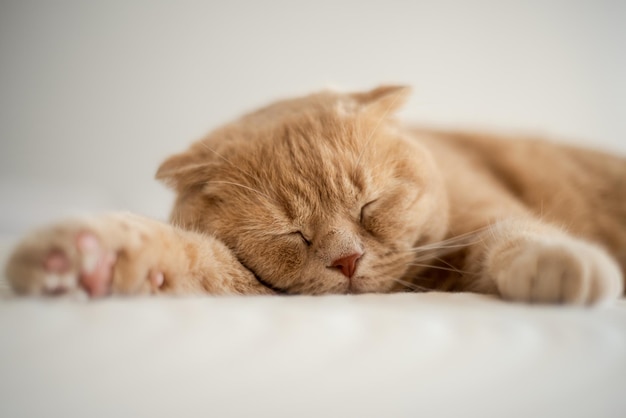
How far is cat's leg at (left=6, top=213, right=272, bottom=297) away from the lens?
933 millimetres

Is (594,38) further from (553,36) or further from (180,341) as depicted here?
(180,341)

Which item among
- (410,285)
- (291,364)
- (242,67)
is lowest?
(410,285)

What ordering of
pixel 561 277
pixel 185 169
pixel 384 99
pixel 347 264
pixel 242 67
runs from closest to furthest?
pixel 561 277 < pixel 347 264 < pixel 185 169 < pixel 384 99 < pixel 242 67

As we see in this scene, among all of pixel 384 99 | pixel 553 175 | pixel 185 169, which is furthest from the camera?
pixel 553 175

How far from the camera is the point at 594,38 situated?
419 centimetres

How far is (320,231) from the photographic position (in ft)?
4.89

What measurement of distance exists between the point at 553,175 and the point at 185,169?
2030mm

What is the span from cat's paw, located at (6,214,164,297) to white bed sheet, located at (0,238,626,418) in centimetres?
5

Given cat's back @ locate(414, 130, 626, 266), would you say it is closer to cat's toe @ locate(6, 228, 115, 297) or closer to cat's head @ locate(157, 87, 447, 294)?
cat's head @ locate(157, 87, 447, 294)

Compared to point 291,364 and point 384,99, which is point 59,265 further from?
point 384,99

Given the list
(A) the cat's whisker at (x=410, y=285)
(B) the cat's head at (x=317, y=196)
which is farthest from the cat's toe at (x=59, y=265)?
(A) the cat's whisker at (x=410, y=285)

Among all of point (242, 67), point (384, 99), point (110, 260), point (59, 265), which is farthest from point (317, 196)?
point (242, 67)

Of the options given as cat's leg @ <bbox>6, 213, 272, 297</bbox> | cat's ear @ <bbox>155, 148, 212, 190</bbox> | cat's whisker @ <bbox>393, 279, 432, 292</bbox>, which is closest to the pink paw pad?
cat's leg @ <bbox>6, 213, 272, 297</bbox>

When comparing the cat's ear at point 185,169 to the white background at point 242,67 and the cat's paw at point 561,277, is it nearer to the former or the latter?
the cat's paw at point 561,277
